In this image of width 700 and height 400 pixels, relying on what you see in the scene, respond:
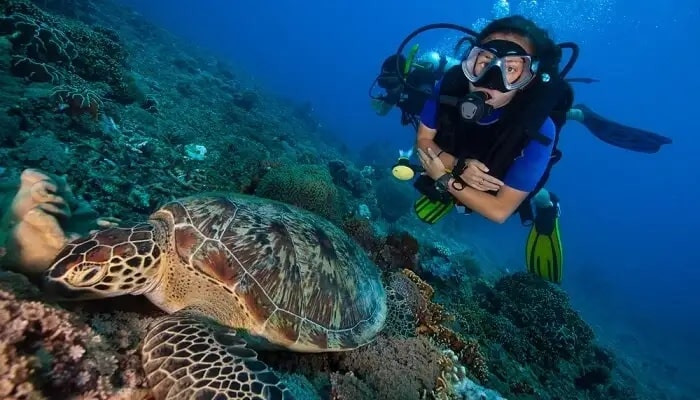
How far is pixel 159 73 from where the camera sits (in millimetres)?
12414

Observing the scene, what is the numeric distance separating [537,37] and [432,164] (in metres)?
1.61

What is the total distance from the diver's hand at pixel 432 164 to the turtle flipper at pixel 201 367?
108 inches

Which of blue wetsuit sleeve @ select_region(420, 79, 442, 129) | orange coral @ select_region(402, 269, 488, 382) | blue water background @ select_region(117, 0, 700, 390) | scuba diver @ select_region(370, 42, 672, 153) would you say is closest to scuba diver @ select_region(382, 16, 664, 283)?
blue wetsuit sleeve @ select_region(420, 79, 442, 129)

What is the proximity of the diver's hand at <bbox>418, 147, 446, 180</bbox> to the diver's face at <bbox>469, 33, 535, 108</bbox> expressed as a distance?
2.60 ft

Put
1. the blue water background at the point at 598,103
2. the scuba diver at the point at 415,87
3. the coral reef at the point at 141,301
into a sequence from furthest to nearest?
1. the blue water background at the point at 598,103
2. the scuba diver at the point at 415,87
3. the coral reef at the point at 141,301

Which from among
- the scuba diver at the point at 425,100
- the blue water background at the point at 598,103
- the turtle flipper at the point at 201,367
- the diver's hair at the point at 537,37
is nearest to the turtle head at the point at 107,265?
the turtle flipper at the point at 201,367

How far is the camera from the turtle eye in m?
1.99

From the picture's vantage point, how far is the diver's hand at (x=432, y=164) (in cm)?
396

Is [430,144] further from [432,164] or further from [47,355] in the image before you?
[47,355]

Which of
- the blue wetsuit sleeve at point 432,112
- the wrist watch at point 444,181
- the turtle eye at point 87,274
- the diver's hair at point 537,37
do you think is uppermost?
the diver's hair at point 537,37

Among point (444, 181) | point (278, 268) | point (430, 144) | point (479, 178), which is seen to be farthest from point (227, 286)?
point (430, 144)

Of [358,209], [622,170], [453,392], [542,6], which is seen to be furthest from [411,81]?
[622,170]

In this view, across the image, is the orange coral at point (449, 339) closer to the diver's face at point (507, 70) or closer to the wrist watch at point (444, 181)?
the wrist watch at point (444, 181)

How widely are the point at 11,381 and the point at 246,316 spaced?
131cm
